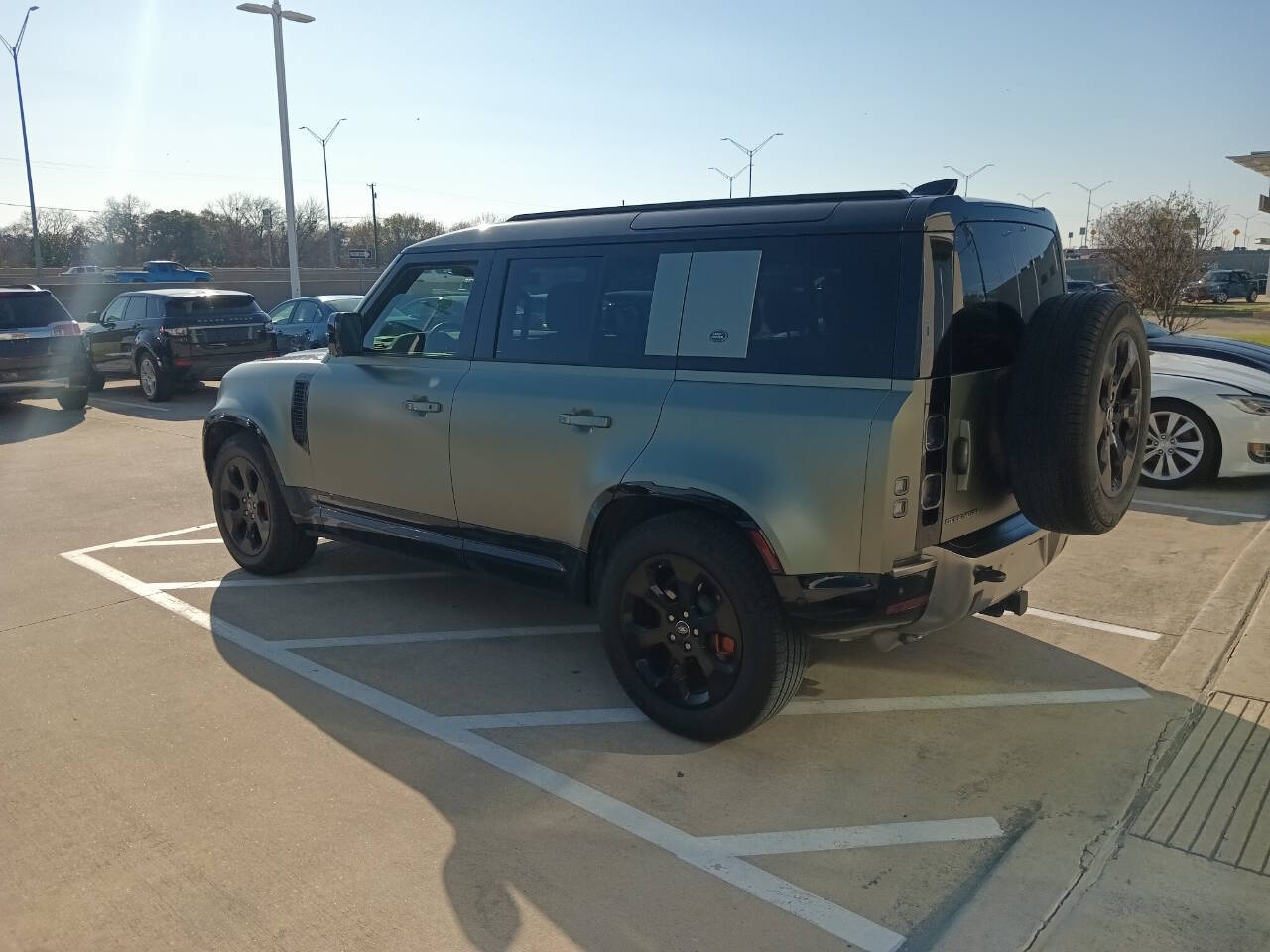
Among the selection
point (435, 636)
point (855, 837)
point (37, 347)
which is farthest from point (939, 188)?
point (37, 347)

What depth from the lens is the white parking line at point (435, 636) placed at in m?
5.05

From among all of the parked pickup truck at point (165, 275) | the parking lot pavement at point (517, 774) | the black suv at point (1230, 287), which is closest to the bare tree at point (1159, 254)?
the parking lot pavement at point (517, 774)

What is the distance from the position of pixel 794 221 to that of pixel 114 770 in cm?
323

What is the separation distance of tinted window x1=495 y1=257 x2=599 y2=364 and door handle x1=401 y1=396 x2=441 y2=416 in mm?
418

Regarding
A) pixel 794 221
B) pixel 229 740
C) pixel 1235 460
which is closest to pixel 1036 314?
pixel 794 221

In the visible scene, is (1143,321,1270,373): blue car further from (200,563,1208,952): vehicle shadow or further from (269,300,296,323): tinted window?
(269,300,296,323): tinted window

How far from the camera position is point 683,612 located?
3869 millimetres

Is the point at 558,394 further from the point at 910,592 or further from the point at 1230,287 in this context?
Result: the point at 1230,287

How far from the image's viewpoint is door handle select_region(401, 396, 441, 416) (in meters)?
4.76

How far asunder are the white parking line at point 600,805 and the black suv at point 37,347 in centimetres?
971

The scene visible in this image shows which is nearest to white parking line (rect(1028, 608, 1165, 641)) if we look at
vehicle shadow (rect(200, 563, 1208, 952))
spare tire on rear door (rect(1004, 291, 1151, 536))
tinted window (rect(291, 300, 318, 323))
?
vehicle shadow (rect(200, 563, 1208, 952))

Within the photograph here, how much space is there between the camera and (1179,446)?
8.12 metres

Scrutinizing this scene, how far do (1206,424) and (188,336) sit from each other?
13.1m

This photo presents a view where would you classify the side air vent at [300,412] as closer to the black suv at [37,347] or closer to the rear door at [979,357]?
the rear door at [979,357]
